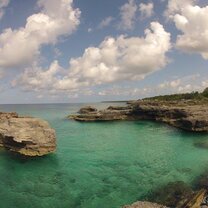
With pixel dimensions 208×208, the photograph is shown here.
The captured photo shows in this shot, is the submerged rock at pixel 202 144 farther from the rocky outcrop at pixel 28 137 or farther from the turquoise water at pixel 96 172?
the rocky outcrop at pixel 28 137

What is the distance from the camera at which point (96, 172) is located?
1513 inches

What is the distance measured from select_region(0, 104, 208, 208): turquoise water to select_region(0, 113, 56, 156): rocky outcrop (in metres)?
1.77

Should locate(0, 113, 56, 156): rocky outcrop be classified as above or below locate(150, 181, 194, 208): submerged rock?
above

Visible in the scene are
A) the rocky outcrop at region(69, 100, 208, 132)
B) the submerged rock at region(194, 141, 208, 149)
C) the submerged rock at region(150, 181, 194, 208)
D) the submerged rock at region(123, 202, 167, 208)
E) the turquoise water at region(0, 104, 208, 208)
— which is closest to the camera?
the submerged rock at region(123, 202, 167, 208)

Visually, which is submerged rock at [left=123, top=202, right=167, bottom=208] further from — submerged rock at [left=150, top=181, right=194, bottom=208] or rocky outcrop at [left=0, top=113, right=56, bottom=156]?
rocky outcrop at [left=0, top=113, right=56, bottom=156]

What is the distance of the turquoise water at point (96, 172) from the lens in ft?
95.2

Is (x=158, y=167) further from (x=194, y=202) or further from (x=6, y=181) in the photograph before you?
(x=6, y=181)

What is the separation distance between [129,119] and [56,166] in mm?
68468

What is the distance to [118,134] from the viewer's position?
74375 millimetres

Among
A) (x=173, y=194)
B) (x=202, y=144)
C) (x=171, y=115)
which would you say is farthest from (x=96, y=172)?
(x=171, y=115)

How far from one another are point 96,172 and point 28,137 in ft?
44.5

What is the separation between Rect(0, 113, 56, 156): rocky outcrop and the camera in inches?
1779

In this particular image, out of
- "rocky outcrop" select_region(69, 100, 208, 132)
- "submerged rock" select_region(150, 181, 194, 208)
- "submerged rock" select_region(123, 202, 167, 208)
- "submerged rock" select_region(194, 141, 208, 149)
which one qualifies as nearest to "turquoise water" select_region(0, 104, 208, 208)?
"submerged rock" select_region(194, 141, 208, 149)

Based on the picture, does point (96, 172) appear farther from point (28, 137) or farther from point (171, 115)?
point (171, 115)
